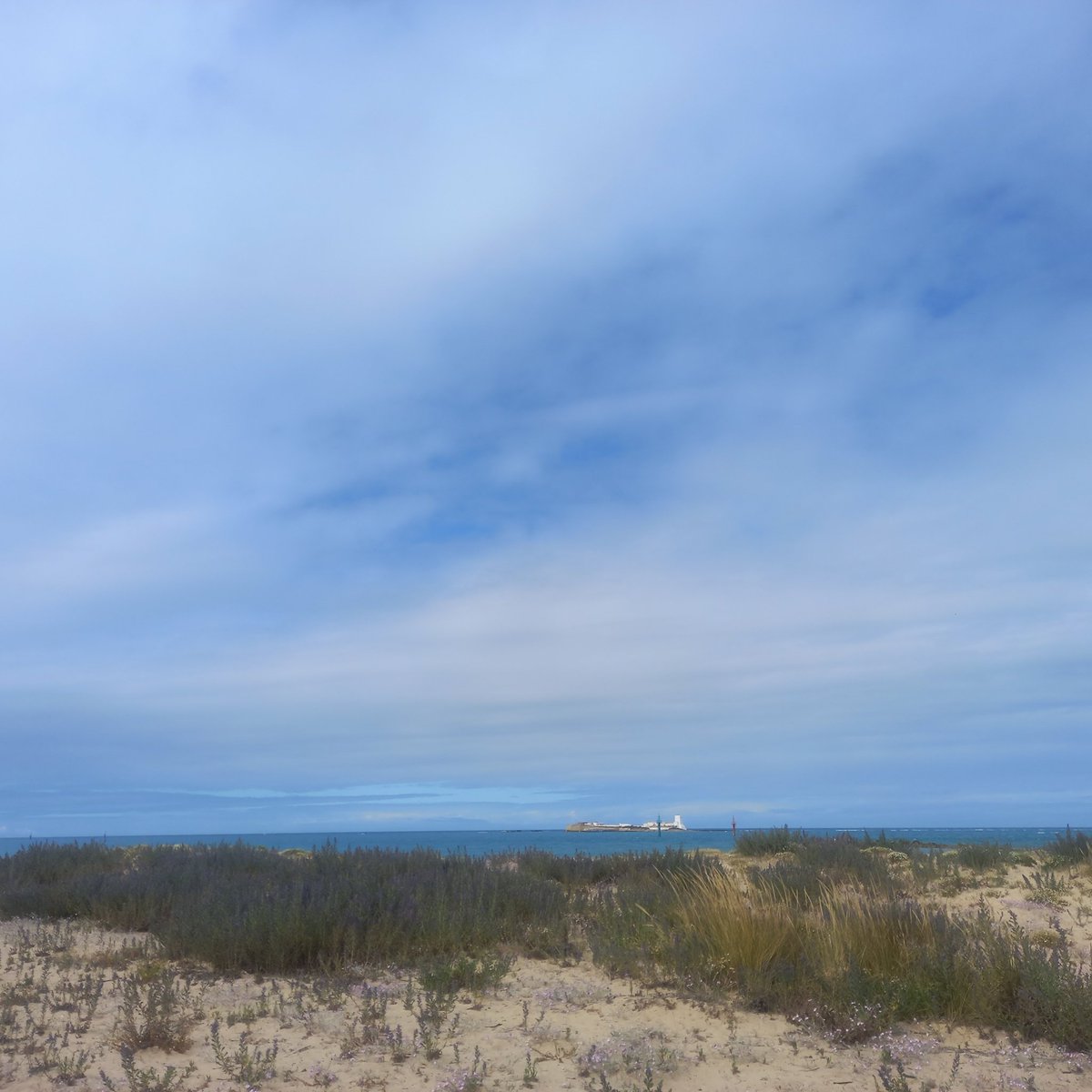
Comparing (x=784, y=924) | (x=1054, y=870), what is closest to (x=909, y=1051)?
(x=784, y=924)

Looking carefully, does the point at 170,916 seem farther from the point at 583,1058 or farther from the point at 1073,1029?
the point at 1073,1029

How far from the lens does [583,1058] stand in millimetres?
5836

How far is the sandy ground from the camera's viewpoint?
5.50 metres

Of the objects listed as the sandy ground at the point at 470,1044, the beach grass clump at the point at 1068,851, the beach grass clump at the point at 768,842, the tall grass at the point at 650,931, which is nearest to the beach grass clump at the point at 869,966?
the tall grass at the point at 650,931

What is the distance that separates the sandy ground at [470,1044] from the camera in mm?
5496

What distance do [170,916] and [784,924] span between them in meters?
6.53

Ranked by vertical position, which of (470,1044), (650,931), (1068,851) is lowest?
(470,1044)

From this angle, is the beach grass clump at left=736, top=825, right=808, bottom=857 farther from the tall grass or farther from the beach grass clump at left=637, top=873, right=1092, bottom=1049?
the beach grass clump at left=637, top=873, right=1092, bottom=1049

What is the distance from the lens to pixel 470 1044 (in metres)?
6.18

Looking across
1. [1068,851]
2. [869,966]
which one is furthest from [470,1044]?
[1068,851]

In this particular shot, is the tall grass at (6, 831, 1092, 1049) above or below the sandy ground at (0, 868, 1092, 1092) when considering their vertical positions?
above

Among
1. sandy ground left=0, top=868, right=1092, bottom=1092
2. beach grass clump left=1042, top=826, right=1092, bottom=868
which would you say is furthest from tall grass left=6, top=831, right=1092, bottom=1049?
beach grass clump left=1042, top=826, right=1092, bottom=868

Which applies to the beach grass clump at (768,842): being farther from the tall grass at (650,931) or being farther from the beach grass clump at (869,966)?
the beach grass clump at (869,966)

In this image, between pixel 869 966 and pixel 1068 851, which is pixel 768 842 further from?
pixel 869 966
